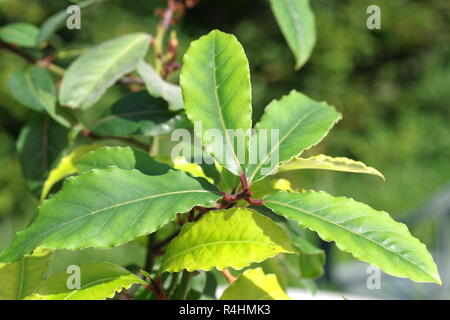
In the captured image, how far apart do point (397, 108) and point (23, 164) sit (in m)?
4.12

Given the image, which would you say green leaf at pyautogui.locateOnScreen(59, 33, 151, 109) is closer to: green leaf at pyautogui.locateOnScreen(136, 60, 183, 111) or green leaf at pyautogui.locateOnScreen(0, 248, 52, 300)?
green leaf at pyautogui.locateOnScreen(136, 60, 183, 111)

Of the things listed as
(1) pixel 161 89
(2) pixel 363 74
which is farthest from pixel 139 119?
(2) pixel 363 74

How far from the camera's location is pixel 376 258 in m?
0.57

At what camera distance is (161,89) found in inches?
33.9

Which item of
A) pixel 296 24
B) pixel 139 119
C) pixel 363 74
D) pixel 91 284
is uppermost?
pixel 363 74

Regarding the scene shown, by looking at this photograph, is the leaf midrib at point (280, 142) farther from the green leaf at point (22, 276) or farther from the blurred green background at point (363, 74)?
the blurred green background at point (363, 74)

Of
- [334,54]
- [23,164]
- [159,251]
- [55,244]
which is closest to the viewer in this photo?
[55,244]

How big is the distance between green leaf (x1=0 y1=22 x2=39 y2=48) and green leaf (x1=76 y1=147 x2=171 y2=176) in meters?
0.45

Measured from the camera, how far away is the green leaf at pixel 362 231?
575mm

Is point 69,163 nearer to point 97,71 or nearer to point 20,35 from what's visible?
point 97,71

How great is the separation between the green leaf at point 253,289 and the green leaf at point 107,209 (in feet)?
0.55

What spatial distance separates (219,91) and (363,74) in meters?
4.33
